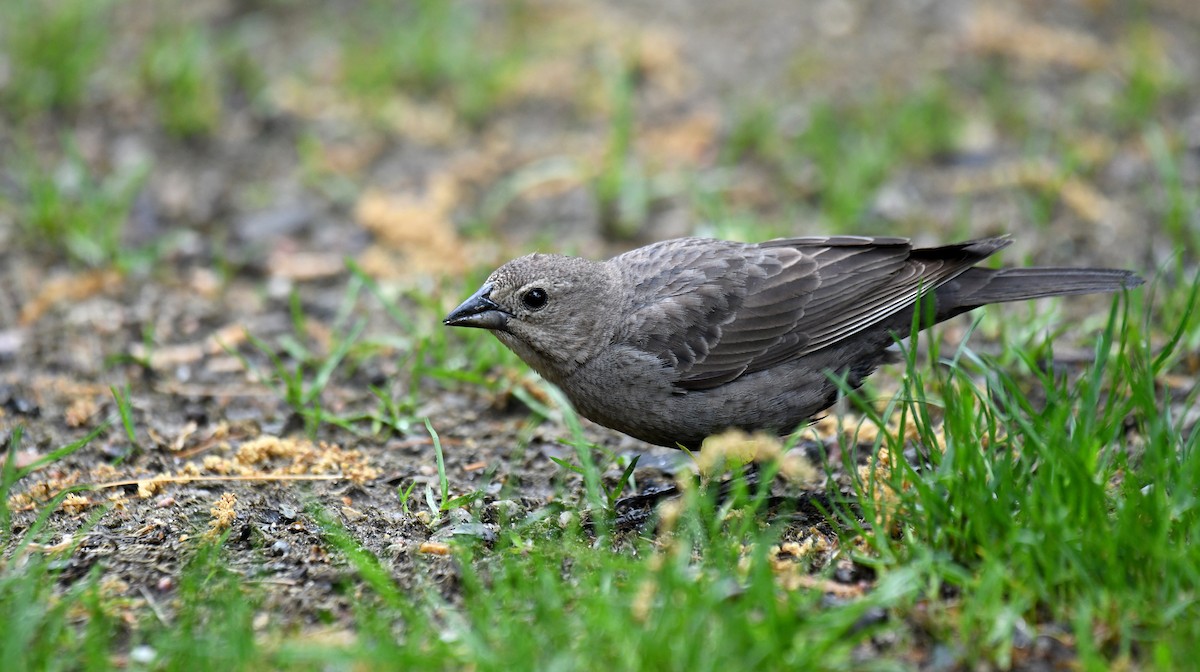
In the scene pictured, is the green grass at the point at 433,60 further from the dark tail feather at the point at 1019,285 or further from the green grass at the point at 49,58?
the dark tail feather at the point at 1019,285

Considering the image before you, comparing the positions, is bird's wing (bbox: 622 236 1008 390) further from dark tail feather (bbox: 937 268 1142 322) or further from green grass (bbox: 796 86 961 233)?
green grass (bbox: 796 86 961 233)

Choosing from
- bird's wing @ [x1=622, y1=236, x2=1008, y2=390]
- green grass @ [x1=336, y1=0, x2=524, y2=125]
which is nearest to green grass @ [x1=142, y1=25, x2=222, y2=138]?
green grass @ [x1=336, y1=0, x2=524, y2=125]

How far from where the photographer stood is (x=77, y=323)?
596 centimetres

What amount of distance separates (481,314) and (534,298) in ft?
0.76

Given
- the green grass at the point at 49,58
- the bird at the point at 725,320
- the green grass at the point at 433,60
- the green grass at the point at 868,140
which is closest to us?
the bird at the point at 725,320

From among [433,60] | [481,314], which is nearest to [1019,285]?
[481,314]

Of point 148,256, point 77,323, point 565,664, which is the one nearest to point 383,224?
point 148,256

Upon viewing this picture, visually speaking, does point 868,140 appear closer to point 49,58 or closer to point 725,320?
point 725,320

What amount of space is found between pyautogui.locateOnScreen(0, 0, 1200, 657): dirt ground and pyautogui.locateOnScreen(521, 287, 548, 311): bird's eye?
0.63 m

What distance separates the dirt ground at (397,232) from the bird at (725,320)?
449 mm

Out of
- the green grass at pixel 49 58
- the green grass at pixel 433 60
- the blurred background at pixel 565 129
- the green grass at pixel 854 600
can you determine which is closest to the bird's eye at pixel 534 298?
the green grass at pixel 854 600

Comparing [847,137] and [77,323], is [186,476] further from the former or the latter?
[847,137]

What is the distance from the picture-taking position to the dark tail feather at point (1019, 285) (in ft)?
15.0

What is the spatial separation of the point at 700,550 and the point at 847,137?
175 inches
